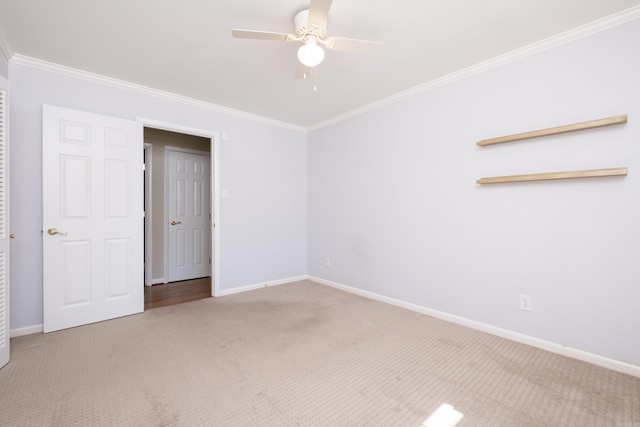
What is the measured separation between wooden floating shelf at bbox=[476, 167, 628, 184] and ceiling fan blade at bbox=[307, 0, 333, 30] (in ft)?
6.15

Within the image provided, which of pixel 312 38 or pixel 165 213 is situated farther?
pixel 165 213

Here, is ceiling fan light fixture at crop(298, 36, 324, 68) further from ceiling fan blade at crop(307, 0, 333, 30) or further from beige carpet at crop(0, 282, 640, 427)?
beige carpet at crop(0, 282, 640, 427)

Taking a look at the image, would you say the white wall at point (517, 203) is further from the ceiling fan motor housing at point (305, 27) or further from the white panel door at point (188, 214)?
the white panel door at point (188, 214)

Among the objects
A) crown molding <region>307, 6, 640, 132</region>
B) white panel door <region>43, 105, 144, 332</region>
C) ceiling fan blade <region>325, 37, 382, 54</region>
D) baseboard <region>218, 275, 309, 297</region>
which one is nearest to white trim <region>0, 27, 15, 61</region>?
white panel door <region>43, 105, 144, 332</region>

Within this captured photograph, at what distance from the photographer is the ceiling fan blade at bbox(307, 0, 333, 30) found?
1.56 meters

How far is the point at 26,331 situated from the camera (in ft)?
8.41

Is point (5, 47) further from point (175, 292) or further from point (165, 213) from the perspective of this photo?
point (175, 292)

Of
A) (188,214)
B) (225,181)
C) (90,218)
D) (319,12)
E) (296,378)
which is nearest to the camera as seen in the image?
(319,12)

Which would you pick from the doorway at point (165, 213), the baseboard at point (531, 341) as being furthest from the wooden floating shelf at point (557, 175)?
the doorway at point (165, 213)

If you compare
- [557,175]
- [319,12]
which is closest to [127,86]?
[319,12]

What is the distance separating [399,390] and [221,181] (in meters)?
3.04

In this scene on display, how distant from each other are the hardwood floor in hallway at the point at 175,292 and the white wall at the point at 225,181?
476 millimetres

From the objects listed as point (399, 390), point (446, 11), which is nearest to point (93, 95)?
point (446, 11)

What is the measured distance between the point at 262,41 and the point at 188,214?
336 cm
